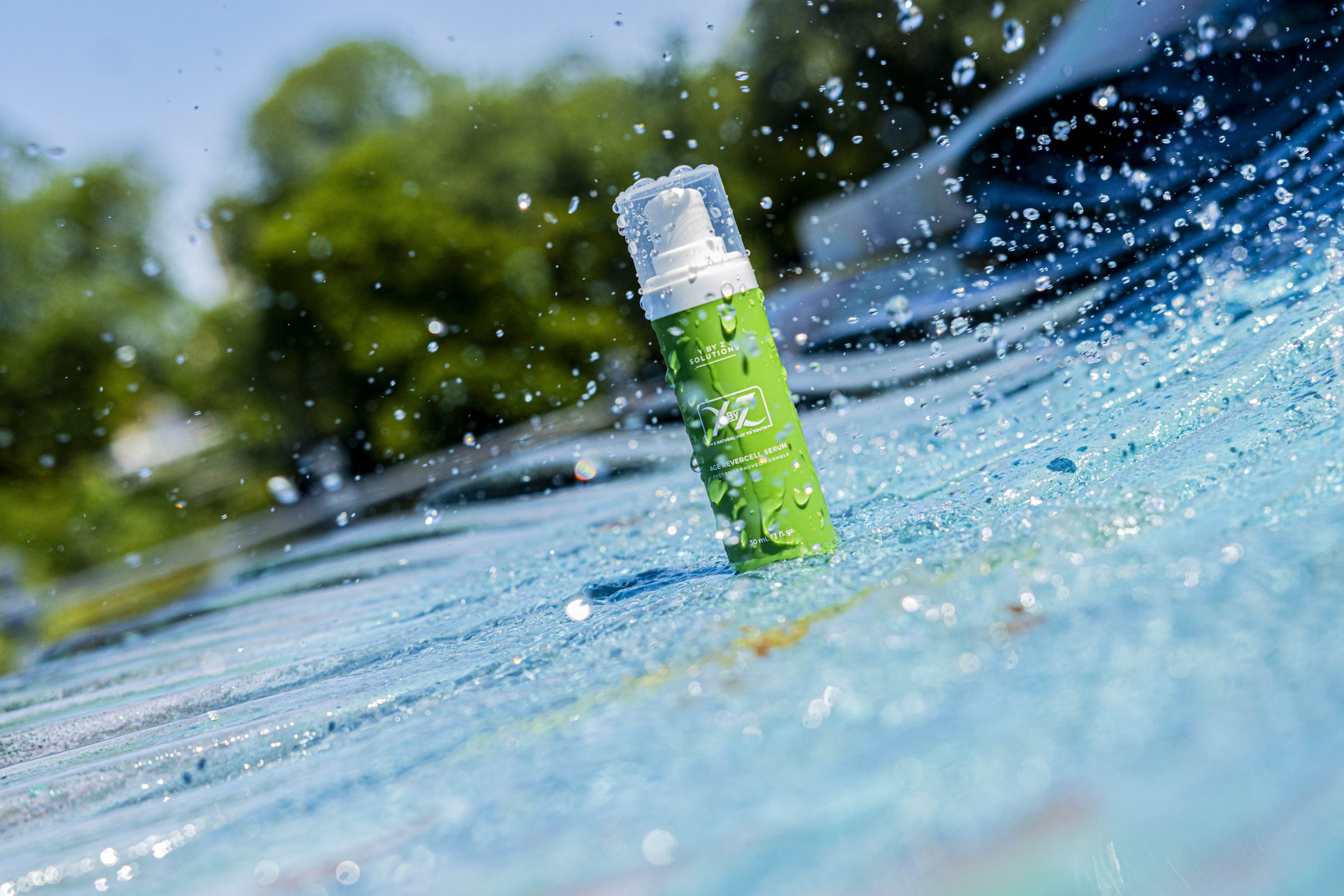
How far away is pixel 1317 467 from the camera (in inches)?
58.5

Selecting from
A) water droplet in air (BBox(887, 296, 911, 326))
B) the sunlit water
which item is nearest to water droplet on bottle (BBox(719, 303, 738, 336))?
the sunlit water

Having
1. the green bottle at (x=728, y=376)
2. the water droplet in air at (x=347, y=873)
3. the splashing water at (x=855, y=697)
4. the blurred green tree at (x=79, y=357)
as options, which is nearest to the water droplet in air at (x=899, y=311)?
the splashing water at (x=855, y=697)

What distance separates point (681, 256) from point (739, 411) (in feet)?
0.77

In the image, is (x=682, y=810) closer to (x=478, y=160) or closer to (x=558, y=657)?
(x=558, y=657)

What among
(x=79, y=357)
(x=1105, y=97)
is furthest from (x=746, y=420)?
(x=79, y=357)

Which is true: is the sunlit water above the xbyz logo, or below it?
below

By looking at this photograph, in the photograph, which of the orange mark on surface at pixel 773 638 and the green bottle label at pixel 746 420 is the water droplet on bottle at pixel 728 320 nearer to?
the green bottle label at pixel 746 420

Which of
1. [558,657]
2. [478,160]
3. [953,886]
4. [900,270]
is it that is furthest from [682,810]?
[478,160]

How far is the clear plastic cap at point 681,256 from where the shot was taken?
166cm

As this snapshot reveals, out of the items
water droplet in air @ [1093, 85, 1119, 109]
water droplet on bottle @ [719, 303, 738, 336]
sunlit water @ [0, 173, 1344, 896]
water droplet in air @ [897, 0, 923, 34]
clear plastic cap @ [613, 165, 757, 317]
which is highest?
water droplet in air @ [897, 0, 923, 34]

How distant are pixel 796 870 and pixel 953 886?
0.39 ft

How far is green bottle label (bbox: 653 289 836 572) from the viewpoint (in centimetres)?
167

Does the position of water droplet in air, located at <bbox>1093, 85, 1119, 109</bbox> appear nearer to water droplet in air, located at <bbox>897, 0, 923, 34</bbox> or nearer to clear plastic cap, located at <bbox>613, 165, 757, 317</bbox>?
water droplet in air, located at <bbox>897, 0, 923, 34</bbox>

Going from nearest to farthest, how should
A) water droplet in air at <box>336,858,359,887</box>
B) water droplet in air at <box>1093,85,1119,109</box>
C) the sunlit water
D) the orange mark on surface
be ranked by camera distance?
the sunlit water
water droplet in air at <box>336,858,359,887</box>
the orange mark on surface
water droplet in air at <box>1093,85,1119,109</box>
